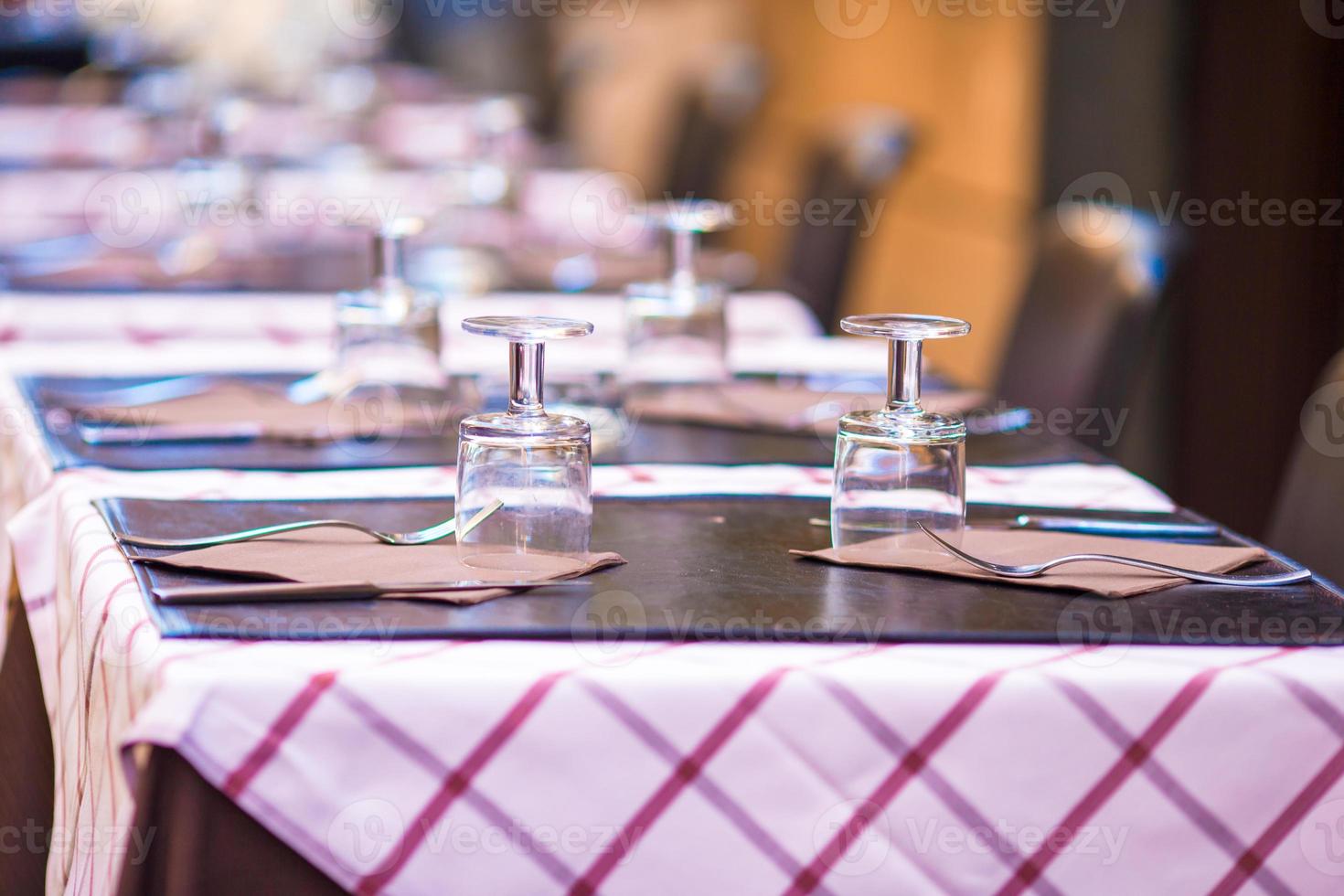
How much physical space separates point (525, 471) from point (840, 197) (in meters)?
2.13

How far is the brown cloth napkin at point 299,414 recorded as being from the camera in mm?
1314

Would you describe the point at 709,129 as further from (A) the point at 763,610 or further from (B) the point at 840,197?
(A) the point at 763,610

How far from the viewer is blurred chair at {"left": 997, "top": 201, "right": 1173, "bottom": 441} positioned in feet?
5.46

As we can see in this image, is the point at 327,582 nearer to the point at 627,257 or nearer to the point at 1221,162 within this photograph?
the point at 627,257

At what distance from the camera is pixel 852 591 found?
2.89 ft

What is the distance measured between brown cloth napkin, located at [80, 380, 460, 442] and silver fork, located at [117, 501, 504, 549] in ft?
1.18

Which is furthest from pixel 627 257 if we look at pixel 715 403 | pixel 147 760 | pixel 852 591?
pixel 147 760

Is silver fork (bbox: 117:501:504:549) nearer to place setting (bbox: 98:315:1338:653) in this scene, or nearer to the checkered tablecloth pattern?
place setting (bbox: 98:315:1338:653)

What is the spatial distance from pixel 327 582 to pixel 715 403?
0.67 m

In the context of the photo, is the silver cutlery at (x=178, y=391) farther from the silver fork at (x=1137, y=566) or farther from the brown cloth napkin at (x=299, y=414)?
the silver fork at (x=1137, y=566)

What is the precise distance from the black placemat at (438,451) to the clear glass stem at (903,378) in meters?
0.32

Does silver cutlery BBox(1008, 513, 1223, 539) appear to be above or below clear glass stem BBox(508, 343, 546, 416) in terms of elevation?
below

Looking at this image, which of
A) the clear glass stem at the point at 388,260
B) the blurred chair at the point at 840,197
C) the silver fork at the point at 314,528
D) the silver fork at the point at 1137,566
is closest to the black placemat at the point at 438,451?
the clear glass stem at the point at 388,260

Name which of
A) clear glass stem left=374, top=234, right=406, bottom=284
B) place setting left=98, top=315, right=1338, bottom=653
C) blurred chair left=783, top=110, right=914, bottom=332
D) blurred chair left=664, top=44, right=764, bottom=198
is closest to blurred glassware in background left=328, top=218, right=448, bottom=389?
clear glass stem left=374, top=234, right=406, bottom=284
